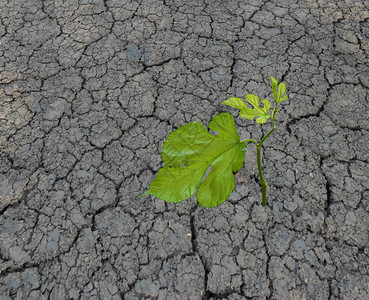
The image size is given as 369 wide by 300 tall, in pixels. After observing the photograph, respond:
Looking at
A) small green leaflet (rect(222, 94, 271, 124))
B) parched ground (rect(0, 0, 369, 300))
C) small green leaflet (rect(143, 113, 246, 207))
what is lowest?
parched ground (rect(0, 0, 369, 300))

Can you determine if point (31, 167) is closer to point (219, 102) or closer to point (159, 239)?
point (159, 239)

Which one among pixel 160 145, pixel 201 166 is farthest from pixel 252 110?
pixel 160 145

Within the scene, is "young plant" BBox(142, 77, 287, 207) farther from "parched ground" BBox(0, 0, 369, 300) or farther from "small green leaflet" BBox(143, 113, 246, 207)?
"parched ground" BBox(0, 0, 369, 300)

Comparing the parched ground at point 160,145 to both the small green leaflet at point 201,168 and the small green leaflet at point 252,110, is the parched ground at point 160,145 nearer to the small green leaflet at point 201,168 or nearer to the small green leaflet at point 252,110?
the small green leaflet at point 201,168

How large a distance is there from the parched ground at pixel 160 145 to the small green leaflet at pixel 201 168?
0.39 meters

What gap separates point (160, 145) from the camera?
195 centimetres

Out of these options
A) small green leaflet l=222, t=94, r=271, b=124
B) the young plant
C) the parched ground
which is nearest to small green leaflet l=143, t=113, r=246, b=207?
the young plant


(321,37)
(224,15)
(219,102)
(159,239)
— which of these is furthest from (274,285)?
(224,15)

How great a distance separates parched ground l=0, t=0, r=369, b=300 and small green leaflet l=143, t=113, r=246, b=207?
39cm

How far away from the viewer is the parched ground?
1.53 m

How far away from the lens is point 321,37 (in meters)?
2.52

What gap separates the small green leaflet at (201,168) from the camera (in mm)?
1316

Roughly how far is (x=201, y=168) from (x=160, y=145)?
0.67 m

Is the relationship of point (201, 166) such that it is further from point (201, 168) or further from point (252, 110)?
point (252, 110)
